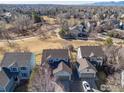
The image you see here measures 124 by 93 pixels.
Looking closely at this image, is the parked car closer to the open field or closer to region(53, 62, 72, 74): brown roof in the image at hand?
region(53, 62, 72, 74): brown roof

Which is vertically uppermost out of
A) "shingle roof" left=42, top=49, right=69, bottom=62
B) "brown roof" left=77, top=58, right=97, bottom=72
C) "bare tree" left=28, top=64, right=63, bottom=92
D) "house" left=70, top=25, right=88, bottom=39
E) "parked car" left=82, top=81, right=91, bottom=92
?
"bare tree" left=28, top=64, right=63, bottom=92

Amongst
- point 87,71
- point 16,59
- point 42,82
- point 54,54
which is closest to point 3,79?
point 16,59

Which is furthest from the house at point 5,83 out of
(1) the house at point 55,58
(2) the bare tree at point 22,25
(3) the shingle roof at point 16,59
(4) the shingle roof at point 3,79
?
(2) the bare tree at point 22,25

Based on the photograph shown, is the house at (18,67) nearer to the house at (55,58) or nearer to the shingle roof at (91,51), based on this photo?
the house at (55,58)

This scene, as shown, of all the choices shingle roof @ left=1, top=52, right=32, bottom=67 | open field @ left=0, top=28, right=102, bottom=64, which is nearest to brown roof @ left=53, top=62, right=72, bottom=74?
shingle roof @ left=1, top=52, right=32, bottom=67

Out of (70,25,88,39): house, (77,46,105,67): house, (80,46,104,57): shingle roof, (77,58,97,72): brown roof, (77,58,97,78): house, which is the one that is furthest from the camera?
(70,25,88,39): house

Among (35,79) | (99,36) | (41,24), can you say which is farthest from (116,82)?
(41,24)

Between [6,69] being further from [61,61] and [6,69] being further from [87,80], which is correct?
[87,80]
